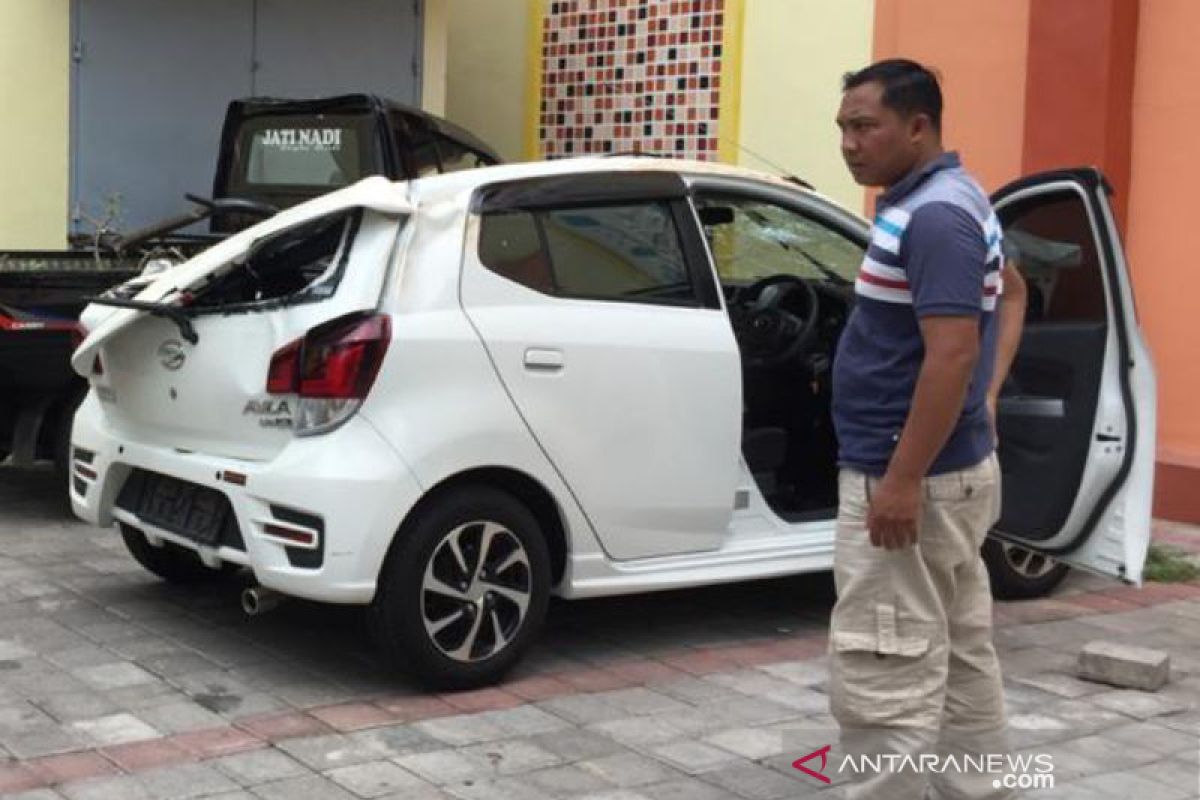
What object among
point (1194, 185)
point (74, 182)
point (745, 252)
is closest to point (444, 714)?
point (745, 252)

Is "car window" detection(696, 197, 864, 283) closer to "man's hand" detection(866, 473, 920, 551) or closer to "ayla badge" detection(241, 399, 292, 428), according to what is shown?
"ayla badge" detection(241, 399, 292, 428)

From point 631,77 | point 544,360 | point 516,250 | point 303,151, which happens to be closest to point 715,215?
point 516,250

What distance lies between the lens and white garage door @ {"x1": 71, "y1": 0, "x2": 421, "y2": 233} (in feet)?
36.6

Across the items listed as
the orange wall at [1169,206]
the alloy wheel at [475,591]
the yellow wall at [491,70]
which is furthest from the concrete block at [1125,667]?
the yellow wall at [491,70]

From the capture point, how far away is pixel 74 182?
11.1 m

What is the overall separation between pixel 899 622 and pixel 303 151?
6.62 metres

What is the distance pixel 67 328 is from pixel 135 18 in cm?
476

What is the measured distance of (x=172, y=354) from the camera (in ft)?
17.6

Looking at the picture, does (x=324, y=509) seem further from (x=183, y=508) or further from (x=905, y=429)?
(x=905, y=429)

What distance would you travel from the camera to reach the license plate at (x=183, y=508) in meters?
5.16

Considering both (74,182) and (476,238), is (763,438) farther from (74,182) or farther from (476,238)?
(74,182)

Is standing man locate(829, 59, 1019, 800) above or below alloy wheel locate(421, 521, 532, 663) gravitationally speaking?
above

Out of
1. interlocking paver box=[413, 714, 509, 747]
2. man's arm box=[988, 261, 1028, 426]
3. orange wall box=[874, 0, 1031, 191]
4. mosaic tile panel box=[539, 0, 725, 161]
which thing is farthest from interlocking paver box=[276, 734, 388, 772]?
mosaic tile panel box=[539, 0, 725, 161]

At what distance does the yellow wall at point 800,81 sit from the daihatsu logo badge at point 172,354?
536 cm
